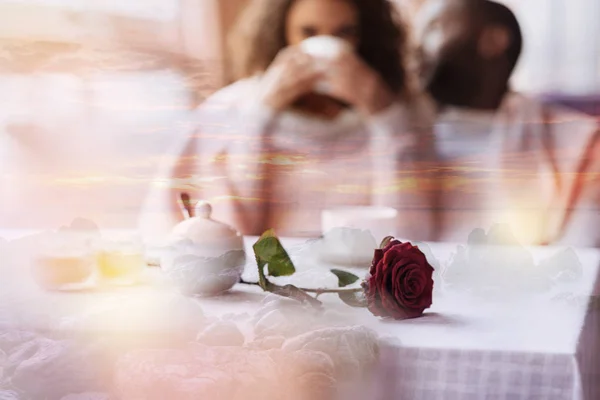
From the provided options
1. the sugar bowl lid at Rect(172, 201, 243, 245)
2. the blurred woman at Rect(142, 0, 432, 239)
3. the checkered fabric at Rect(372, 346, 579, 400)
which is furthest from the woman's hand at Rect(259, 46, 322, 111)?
the checkered fabric at Rect(372, 346, 579, 400)

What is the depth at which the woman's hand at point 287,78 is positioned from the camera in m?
1.18

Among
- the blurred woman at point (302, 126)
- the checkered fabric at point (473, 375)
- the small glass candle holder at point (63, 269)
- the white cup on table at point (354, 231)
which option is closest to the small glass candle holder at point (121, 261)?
the small glass candle holder at point (63, 269)

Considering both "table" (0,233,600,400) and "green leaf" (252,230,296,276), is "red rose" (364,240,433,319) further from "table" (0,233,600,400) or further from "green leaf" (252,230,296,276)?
"green leaf" (252,230,296,276)

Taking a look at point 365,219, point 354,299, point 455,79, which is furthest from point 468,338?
point 455,79

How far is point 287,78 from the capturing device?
119cm

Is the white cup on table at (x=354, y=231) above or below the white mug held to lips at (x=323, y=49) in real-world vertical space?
below

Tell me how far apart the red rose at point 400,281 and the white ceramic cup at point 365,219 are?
397 millimetres

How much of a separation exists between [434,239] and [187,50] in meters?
0.53

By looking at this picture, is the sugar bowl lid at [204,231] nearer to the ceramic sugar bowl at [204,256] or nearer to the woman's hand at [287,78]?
the ceramic sugar bowl at [204,256]

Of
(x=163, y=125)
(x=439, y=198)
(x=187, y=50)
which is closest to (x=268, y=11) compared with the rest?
(x=187, y=50)

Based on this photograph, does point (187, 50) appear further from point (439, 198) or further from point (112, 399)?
point (112, 399)

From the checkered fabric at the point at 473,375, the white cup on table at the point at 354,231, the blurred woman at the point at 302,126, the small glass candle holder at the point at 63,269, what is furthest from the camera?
the blurred woman at the point at 302,126

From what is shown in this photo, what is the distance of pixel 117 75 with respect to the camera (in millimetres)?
1179

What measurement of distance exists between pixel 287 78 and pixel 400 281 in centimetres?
59
